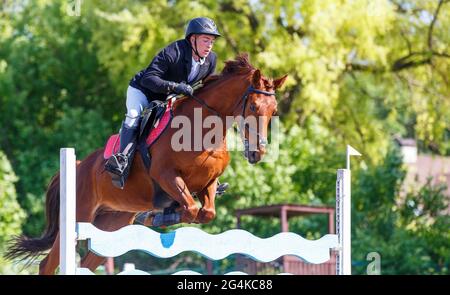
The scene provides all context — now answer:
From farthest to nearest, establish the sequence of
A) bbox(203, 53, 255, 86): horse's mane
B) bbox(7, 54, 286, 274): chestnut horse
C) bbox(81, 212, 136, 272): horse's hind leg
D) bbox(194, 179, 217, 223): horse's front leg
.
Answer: bbox(81, 212, 136, 272): horse's hind leg, bbox(203, 53, 255, 86): horse's mane, bbox(194, 179, 217, 223): horse's front leg, bbox(7, 54, 286, 274): chestnut horse

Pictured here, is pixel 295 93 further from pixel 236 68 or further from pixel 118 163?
pixel 118 163

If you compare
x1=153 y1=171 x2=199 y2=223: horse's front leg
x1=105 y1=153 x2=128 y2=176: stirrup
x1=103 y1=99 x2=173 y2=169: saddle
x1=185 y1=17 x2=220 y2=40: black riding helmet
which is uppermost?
x1=185 y1=17 x2=220 y2=40: black riding helmet

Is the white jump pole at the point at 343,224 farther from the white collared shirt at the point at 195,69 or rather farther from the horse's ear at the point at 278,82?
the white collared shirt at the point at 195,69

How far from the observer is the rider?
22.2ft

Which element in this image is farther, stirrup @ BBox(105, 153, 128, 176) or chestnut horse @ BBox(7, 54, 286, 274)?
stirrup @ BBox(105, 153, 128, 176)

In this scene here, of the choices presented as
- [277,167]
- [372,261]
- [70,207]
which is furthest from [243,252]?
[277,167]

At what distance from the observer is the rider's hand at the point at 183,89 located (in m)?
6.76

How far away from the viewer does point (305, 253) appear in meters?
5.91

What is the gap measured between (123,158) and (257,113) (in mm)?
1197

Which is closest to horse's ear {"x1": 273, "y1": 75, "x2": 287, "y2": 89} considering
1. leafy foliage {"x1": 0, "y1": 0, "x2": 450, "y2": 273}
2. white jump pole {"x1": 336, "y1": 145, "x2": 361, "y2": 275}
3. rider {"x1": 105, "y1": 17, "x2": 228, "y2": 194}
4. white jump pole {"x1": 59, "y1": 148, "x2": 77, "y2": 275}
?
rider {"x1": 105, "y1": 17, "x2": 228, "y2": 194}

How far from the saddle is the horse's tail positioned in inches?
57.6

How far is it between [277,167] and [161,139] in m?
12.6

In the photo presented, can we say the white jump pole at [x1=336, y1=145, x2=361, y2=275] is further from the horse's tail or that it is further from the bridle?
the horse's tail

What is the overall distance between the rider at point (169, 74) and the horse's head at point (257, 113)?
53 cm
